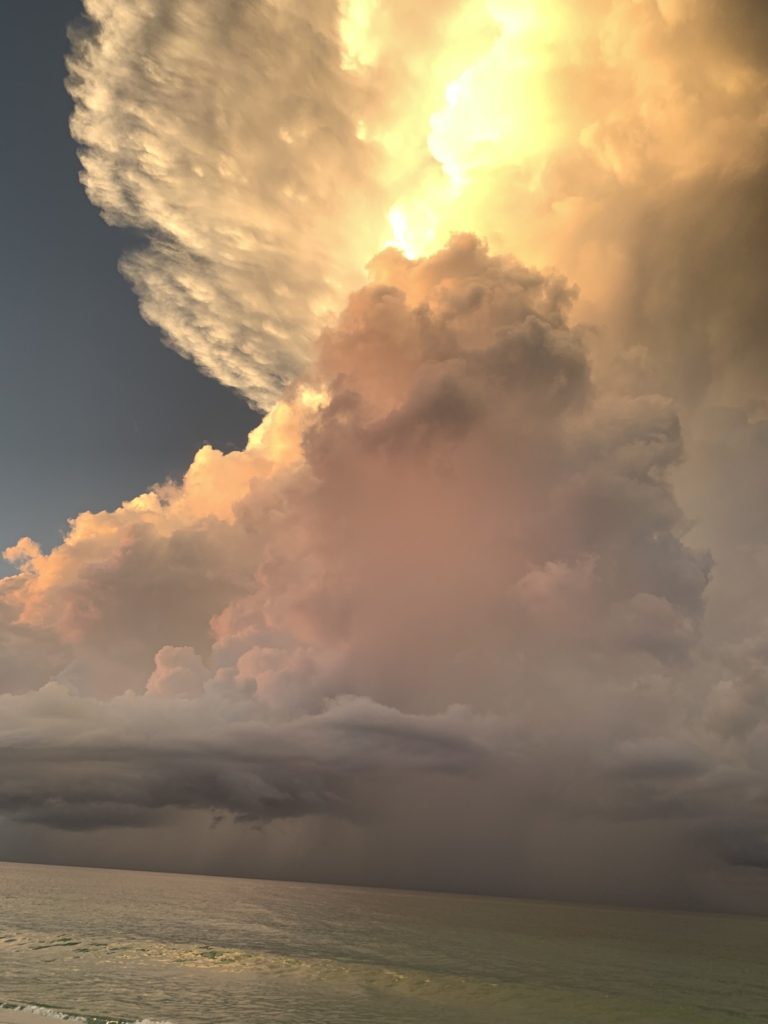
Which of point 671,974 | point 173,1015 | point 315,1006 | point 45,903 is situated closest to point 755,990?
point 671,974

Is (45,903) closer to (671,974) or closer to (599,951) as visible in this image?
(599,951)

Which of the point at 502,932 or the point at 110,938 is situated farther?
the point at 502,932

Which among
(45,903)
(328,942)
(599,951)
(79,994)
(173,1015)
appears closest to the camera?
(173,1015)

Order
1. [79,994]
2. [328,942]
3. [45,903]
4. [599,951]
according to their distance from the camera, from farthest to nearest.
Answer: [45,903], [599,951], [328,942], [79,994]

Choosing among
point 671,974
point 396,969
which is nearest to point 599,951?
point 671,974

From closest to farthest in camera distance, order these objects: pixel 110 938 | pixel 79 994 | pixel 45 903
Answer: pixel 79 994 → pixel 110 938 → pixel 45 903

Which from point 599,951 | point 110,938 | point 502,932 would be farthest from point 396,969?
point 502,932

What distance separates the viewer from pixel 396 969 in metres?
87.8

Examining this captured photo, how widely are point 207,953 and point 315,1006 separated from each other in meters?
36.3

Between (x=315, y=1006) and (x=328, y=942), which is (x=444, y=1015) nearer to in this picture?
(x=315, y=1006)

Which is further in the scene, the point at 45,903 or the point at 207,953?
the point at 45,903

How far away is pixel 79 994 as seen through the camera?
57000 millimetres

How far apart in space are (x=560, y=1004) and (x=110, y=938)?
213 ft

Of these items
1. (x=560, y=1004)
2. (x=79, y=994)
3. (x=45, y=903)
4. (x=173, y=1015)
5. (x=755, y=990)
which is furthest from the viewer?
(x=45, y=903)
